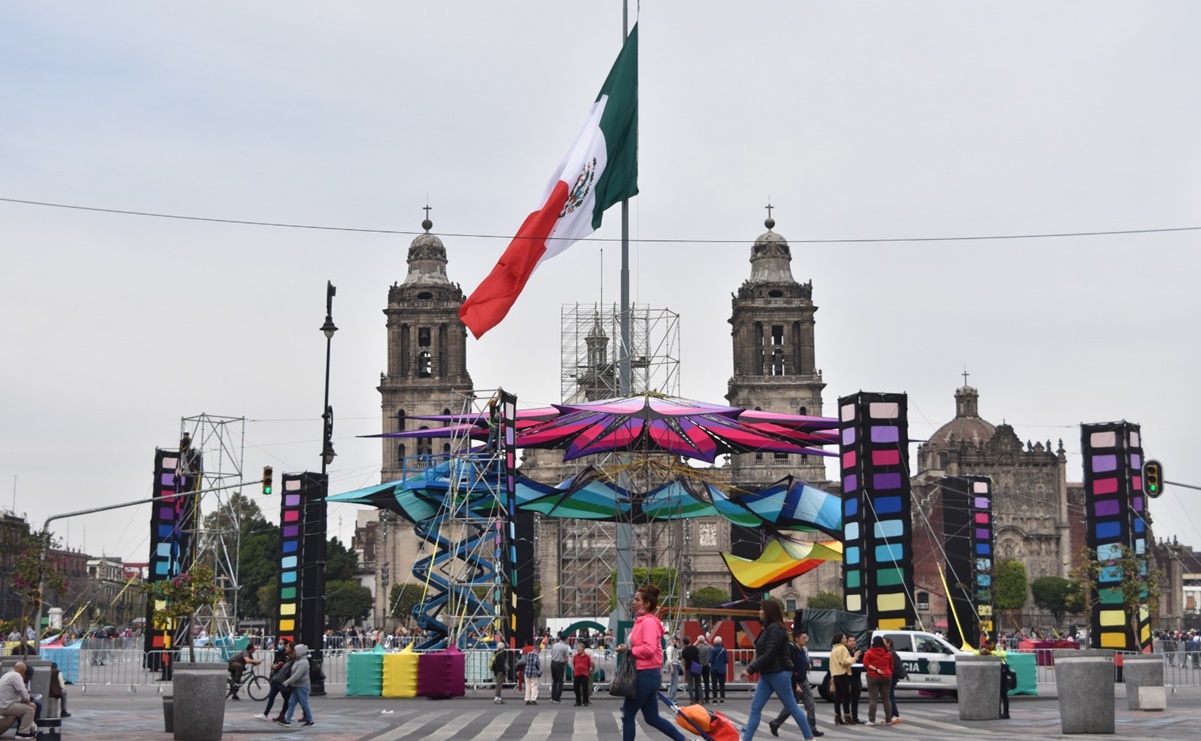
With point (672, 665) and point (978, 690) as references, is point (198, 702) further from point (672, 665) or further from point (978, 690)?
point (978, 690)

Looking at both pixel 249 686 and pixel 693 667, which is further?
pixel 249 686

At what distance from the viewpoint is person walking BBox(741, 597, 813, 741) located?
53.8ft

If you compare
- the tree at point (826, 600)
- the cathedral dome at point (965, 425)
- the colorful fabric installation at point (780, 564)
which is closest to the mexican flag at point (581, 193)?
the colorful fabric installation at point (780, 564)

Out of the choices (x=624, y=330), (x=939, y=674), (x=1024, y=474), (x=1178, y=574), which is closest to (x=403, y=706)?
(x=939, y=674)

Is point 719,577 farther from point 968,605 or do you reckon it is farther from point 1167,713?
point 1167,713

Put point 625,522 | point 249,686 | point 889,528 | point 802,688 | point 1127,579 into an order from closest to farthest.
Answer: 1. point 802,688
2. point 1127,579
3. point 249,686
4. point 889,528
5. point 625,522

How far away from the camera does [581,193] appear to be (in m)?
36.6

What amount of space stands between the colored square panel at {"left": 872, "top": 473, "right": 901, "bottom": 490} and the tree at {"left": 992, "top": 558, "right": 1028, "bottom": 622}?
214 feet

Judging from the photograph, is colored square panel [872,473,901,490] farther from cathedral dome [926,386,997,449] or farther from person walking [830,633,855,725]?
cathedral dome [926,386,997,449]

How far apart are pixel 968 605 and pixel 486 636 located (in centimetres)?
1335

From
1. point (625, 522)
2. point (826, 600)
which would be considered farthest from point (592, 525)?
point (625, 522)

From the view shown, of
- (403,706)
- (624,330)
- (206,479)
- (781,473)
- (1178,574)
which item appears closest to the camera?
(403,706)

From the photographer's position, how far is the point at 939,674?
31.2 meters

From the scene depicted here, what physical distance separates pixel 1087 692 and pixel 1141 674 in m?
5.62
